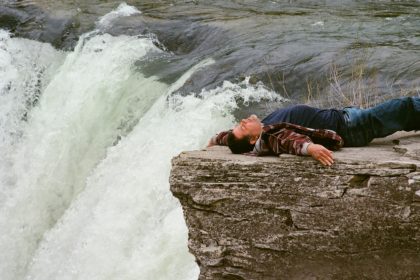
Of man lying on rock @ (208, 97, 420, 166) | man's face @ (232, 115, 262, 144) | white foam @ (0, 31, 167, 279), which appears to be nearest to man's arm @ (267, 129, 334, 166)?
man lying on rock @ (208, 97, 420, 166)

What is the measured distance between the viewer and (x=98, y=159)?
820 centimetres

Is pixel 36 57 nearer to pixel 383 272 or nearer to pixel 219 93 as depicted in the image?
pixel 219 93

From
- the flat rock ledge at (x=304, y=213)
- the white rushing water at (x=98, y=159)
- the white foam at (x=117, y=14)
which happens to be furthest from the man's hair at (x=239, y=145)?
the white foam at (x=117, y=14)

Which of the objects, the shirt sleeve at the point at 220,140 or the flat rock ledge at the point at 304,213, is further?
the shirt sleeve at the point at 220,140

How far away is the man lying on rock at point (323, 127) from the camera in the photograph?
372cm

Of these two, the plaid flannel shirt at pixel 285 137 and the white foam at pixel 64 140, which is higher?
the plaid flannel shirt at pixel 285 137

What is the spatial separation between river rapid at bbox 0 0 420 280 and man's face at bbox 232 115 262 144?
1422 mm

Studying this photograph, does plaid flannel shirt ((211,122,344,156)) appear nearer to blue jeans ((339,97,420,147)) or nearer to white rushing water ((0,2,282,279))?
blue jeans ((339,97,420,147))

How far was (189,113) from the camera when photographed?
7.20 metres

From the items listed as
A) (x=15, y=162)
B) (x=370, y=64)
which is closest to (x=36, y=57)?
(x=15, y=162)

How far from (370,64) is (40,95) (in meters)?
5.29

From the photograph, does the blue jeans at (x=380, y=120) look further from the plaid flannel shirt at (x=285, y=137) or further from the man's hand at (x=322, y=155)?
the man's hand at (x=322, y=155)

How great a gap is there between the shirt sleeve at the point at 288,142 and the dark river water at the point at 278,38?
2.49 meters

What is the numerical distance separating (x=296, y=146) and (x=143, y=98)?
5.25m
